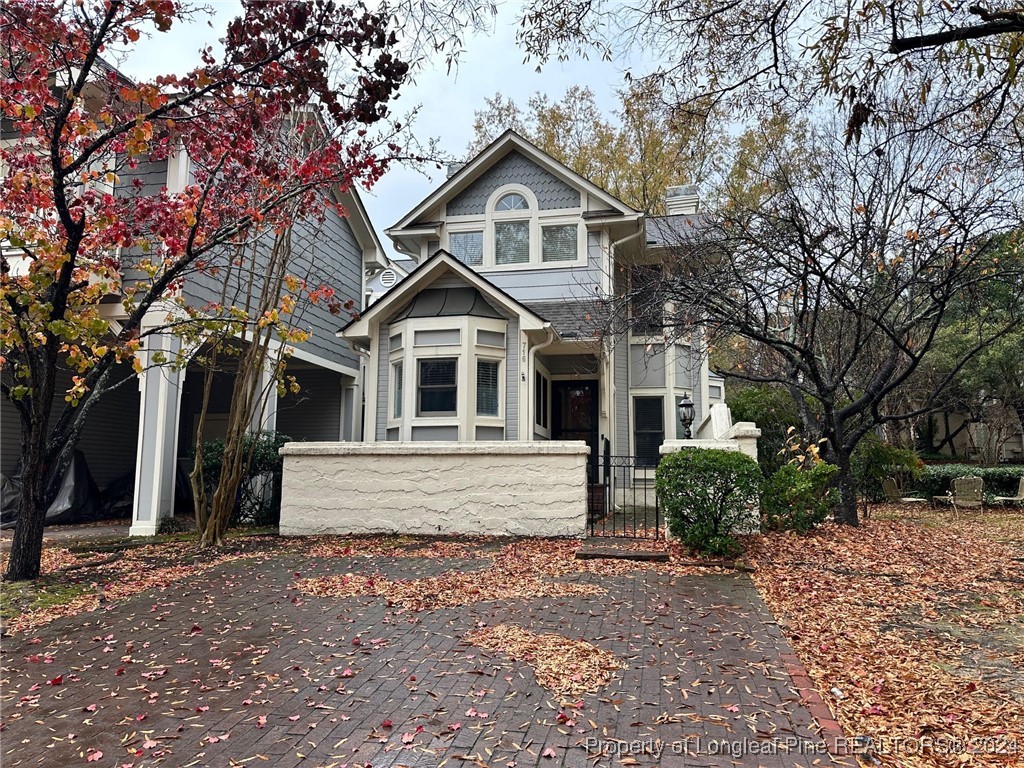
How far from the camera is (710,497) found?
7.97 m

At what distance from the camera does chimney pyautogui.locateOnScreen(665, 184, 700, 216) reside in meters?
17.9

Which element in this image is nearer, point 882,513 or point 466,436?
point 466,436

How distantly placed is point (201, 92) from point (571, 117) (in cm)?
2080

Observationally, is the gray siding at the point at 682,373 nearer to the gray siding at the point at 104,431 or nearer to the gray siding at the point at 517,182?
the gray siding at the point at 517,182

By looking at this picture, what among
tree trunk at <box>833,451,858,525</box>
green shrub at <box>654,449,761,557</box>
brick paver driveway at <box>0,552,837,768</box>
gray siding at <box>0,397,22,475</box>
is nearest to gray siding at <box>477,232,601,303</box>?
Answer: tree trunk at <box>833,451,858,525</box>

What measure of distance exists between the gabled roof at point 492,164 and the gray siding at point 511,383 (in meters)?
3.88

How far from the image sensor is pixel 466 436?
11.7 m

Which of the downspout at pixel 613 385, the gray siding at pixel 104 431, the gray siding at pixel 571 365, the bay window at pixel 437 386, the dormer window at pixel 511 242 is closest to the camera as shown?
the bay window at pixel 437 386

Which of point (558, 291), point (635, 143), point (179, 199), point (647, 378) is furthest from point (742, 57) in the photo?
point (635, 143)

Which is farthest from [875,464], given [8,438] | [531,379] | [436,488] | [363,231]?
[8,438]

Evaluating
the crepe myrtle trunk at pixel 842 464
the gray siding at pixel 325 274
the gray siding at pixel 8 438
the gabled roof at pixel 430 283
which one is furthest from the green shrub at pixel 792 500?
the gray siding at pixel 8 438

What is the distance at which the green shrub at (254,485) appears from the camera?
37.2 feet

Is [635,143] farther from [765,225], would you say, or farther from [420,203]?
[765,225]

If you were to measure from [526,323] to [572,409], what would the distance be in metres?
4.13
